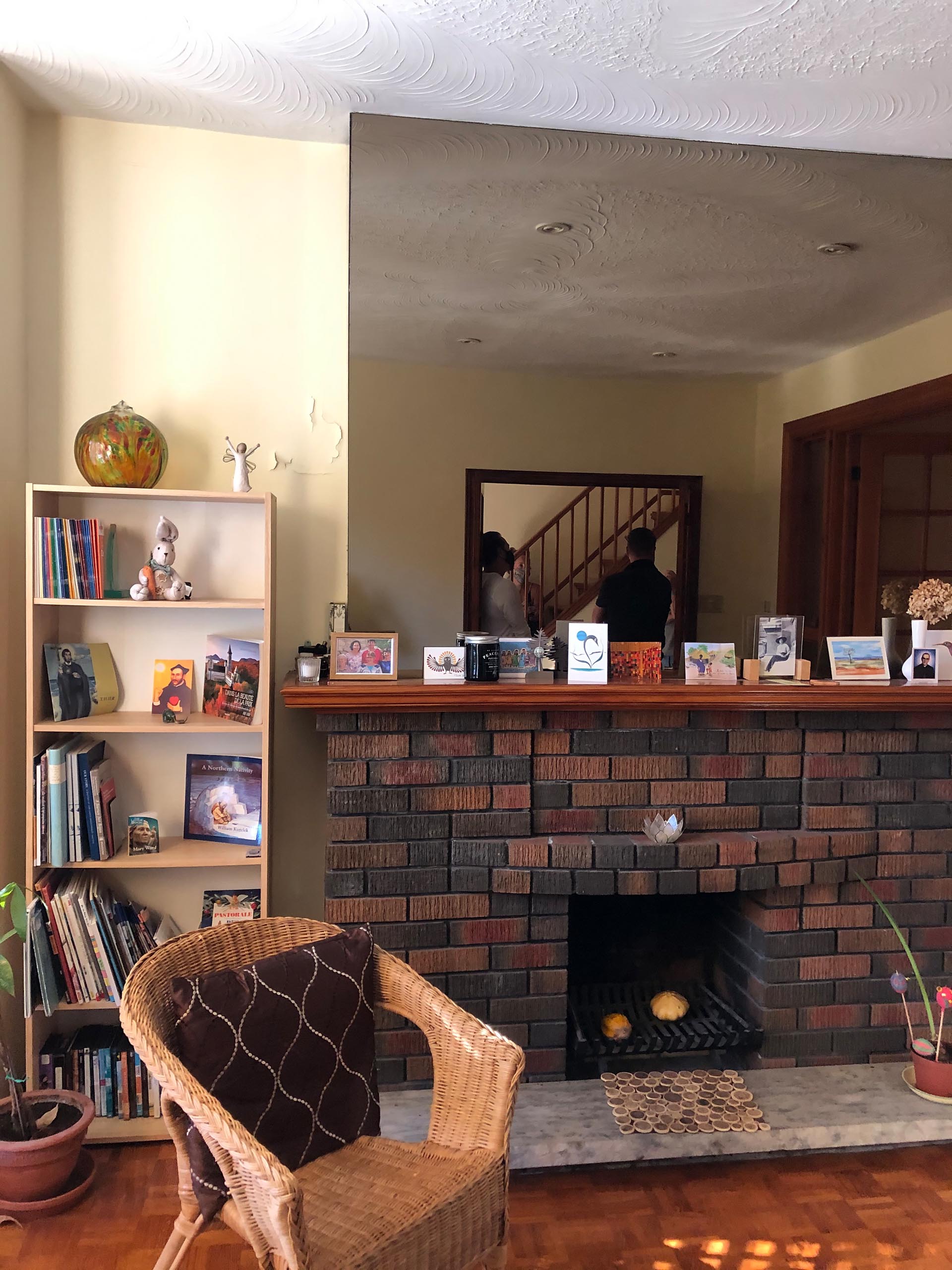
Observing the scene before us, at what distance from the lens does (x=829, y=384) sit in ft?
8.30

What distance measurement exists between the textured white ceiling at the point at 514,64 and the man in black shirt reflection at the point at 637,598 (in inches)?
41.8

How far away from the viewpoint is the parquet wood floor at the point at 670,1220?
1927 mm

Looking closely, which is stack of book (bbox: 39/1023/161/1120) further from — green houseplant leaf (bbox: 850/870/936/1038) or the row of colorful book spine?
green houseplant leaf (bbox: 850/870/936/1038)

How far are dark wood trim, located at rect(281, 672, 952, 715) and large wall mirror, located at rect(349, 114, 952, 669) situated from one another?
19 centimetres

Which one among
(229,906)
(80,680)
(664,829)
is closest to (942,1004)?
(664,829)

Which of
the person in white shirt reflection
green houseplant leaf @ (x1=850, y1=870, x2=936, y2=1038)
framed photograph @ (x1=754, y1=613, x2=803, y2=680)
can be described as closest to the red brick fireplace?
green houseplant leaf @ (x1=850, y1=870, x2=936, y2=1038)

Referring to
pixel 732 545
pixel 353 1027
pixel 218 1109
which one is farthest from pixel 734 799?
pixel 218 1109

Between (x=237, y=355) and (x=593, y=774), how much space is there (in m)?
1.45

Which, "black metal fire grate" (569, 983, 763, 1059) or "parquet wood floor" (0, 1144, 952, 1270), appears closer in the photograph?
"parquet wood floor" (0, 1144, 952, 1270)

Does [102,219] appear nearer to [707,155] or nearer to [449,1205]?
[707,155]

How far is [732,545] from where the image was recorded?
2.51 m

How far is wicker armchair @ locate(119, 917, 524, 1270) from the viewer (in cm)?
141

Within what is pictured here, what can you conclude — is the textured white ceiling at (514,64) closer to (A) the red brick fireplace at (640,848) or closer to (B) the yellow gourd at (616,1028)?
(A) the red brick fireplace at (640,848)

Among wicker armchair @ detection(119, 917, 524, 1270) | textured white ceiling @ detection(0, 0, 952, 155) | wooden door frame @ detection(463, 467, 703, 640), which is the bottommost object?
wicker armchair @ detection(119, 917, 524, 1270)
